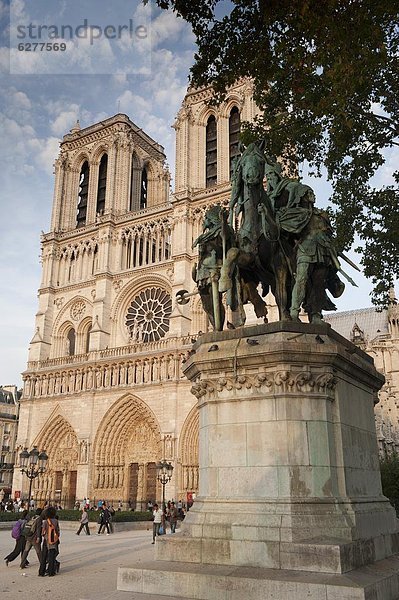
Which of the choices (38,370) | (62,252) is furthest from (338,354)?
(62,252)

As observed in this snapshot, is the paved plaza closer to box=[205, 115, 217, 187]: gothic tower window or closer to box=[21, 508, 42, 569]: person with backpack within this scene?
box=[21, 508, 42, 569]: person with backpack

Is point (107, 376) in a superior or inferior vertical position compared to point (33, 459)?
superior

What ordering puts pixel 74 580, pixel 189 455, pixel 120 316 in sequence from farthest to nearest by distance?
pixel 120 316
pixel 189 455
pixel 74 580

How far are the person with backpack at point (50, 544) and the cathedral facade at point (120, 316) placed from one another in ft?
69.0

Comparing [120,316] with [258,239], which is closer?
[258,239]

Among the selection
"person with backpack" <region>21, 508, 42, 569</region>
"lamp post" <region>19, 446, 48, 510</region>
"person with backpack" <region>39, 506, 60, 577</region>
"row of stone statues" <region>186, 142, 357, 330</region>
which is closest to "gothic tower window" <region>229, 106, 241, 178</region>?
"lamp post" <region>19, 446, 48, 510</region>

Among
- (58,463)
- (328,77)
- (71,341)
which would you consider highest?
(71,341)

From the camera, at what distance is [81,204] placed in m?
42.8

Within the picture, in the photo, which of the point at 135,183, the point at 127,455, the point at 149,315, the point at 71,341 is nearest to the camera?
the point at 127,455

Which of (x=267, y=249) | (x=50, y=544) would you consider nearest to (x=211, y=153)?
(x=267, y=249)

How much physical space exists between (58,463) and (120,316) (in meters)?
10.2

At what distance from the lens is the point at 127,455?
3300cm

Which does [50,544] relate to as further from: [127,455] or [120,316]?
[120,316]

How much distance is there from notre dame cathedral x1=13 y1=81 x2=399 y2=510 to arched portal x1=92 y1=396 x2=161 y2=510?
0.06m
